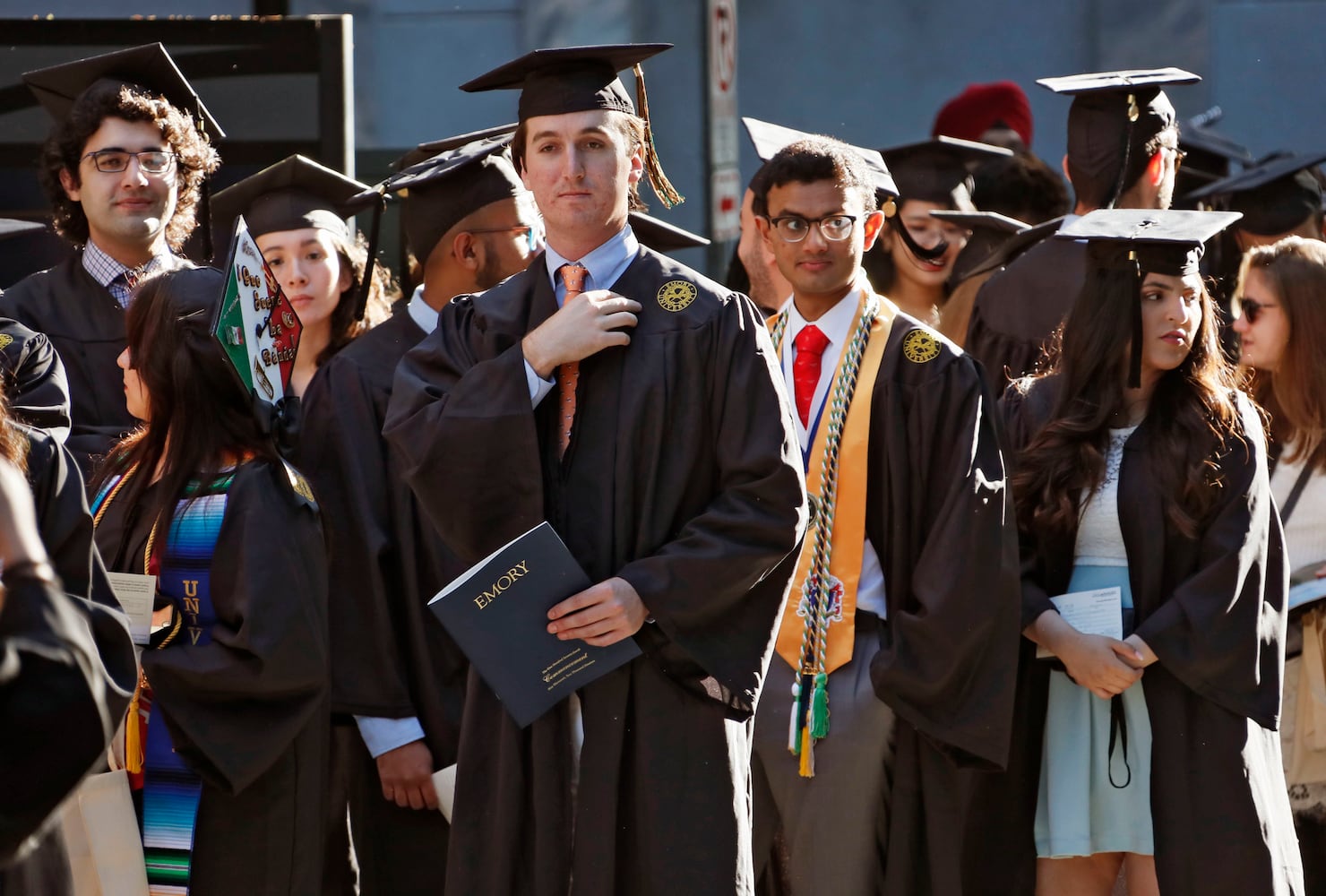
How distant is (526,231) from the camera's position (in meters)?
5.31

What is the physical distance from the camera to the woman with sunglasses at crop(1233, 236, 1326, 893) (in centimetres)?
507

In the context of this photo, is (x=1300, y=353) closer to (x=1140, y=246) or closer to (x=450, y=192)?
(x=1140, y=246)

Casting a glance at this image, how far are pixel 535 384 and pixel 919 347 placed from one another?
4.06ft

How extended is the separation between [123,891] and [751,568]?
1.43 metres

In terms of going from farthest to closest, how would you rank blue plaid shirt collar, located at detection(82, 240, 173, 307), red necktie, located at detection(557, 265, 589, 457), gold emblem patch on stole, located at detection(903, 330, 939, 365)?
1. blue plaid shirt collar, located at detection(82, 240, 173, 307)
2. gold emblem patch on stole, located at detection(903, 330, 939, 365)
3. red necktie, located at detection(557, 265, 589, 457)

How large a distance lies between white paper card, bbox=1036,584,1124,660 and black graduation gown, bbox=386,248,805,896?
3.27 feet

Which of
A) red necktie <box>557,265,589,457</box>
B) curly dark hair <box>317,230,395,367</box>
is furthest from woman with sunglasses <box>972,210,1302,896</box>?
curly dark hair <box>317,230,395,367</box>

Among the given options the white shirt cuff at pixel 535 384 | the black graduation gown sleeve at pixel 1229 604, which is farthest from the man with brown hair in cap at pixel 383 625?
the black graduation gown sleeve at pixel 1229 604

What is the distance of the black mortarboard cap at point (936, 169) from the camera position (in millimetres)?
6934

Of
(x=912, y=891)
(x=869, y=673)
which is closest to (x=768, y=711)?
(x=869, y=673)

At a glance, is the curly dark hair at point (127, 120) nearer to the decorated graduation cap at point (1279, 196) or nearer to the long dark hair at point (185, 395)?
the long dark hair at point (185, 395)

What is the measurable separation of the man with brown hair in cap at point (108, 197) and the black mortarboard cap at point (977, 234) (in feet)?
8.90

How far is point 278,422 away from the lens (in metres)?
4.00

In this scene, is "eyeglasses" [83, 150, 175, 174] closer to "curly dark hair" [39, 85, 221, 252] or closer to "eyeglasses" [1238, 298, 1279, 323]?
"curly dark hair" [39, 85, 221, 252]
